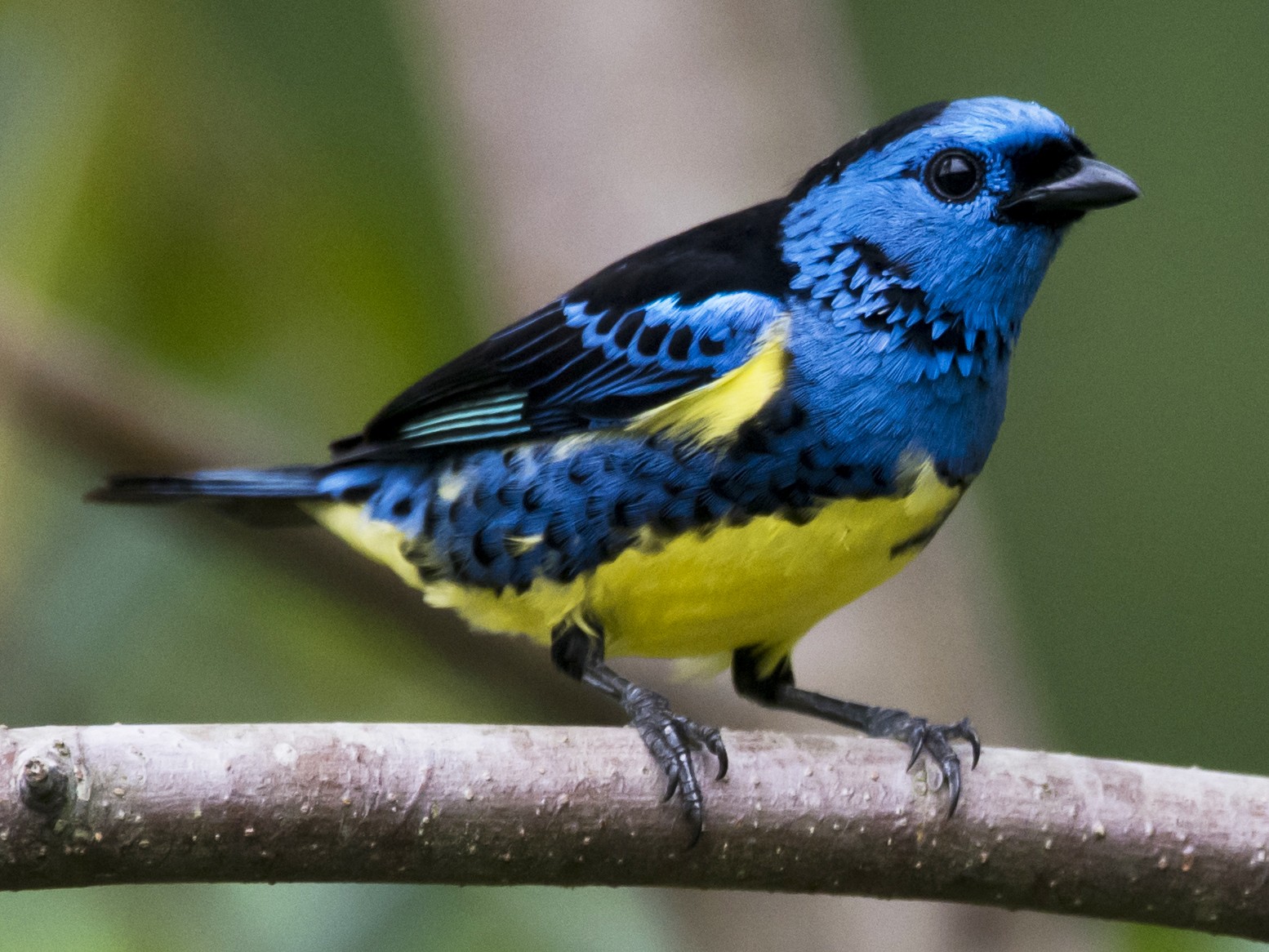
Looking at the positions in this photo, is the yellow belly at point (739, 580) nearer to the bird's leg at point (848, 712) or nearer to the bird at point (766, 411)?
the bird at point (766, 411)

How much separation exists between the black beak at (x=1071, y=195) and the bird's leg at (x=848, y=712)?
0.85 metres

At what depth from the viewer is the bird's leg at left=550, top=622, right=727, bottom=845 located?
87.4 inches

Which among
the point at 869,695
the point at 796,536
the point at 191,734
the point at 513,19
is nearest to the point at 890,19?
the point at 513,19

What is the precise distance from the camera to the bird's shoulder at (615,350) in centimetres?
282

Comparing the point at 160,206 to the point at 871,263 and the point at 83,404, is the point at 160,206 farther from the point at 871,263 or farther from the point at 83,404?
the point at 871,263

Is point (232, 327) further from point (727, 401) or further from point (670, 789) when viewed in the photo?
point (670, 789)

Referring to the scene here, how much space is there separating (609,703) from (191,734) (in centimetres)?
190

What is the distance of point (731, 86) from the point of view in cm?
433

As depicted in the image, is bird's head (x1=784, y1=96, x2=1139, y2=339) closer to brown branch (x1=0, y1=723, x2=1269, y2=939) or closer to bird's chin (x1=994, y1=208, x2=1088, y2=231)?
bird's chin (x1=994, y1=208, x2=1088, y2=231)

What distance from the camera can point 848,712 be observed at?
309 cm

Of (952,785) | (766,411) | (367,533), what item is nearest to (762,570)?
(766,411)

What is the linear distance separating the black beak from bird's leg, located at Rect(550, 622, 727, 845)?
1.00 metres

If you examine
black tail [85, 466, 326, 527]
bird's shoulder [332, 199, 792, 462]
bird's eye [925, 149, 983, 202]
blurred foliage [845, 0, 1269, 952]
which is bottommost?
blurred foliage [845, 0, 1269, 952]

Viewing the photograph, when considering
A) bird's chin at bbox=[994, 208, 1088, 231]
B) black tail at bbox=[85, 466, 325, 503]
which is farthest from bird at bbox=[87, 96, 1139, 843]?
black tail at bbox=[85, 466, 325, 503]
